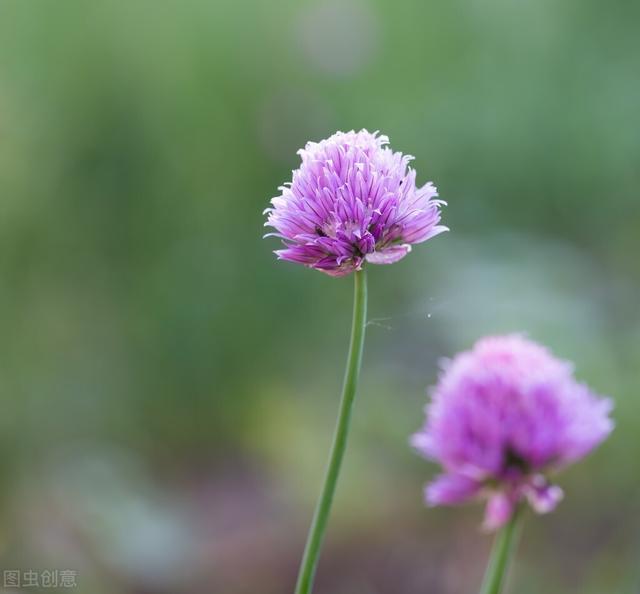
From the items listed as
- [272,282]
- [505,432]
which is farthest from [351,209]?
[272,282]

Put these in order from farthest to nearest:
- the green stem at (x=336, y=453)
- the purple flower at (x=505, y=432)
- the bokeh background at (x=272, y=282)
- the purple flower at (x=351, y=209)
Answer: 1. the bokeh background at (x=272, y=282)
2. the purple flower at (x=505, y=432)
3. the purple flower at (x=351, y=209)
4. the green stem at (x=336, y=453)

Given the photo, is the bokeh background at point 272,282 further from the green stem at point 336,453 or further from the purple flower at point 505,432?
the green stem at point 336,453

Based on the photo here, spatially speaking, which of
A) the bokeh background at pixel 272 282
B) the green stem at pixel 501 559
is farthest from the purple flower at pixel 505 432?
the bokeh background at pixel 272 282

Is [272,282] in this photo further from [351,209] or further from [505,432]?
[351,209]

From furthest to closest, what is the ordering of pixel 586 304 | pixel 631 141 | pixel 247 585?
1. pixel 631 141
2. pixel 586 304
3. pixel 247 585

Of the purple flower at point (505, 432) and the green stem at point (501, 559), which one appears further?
the purple flower at point (505, 432)

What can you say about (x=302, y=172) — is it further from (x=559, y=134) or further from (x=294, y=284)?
(x=559, y=134)

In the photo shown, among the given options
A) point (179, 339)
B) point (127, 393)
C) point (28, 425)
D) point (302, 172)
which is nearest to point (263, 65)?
point (179, 339)
